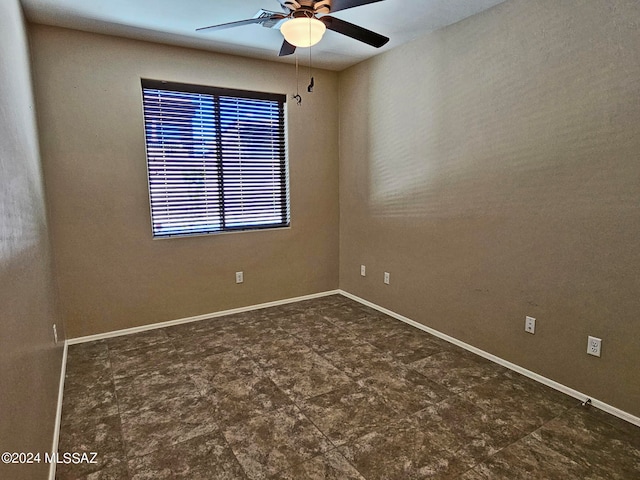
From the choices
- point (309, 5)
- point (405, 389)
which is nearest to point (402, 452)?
point (405, 389)

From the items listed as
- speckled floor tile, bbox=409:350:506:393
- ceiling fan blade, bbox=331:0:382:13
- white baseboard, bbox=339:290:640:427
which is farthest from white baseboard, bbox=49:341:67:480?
white baseboard, bbox=339:290:640:427

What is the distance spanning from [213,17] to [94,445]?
2.85 metres

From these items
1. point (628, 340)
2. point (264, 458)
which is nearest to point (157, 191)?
point (264, 458)

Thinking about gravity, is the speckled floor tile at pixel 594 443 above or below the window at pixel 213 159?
below

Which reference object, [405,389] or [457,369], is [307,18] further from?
[457,369]

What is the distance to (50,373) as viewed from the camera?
2037mm

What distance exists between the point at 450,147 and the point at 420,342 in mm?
1637

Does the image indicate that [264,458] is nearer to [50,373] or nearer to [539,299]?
[50,373]

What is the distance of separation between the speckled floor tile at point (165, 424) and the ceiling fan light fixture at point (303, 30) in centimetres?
220

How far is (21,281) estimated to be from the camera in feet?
4.99

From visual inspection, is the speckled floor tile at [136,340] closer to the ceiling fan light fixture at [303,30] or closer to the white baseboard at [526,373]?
the white baseboard at [526,373]

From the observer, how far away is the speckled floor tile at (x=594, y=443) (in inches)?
69.0

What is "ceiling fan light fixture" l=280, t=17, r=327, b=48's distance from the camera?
196 cm

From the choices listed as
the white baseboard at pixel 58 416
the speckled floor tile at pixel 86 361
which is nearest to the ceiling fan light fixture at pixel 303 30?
the white baseboard at pixel 58 416
